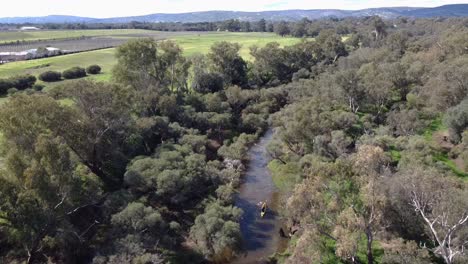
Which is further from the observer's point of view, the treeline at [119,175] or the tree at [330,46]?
the tree at [330,46]

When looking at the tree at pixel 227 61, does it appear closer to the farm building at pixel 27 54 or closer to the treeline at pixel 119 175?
the treeline at pixel 119 175

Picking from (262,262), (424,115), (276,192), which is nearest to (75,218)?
(262,262)

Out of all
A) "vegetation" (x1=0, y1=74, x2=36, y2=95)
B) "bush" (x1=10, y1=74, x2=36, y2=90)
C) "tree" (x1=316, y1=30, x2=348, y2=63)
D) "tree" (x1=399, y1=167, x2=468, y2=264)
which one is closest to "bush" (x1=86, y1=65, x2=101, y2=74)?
"vegetation" (x1=0, y1=74, x2=36, y2=95)

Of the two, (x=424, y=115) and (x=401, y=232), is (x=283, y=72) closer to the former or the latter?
(x=424, y=115)

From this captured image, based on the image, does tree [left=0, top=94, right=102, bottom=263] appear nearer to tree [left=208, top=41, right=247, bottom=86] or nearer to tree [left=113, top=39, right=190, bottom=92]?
tree [left=113, top=39, right=190, bottom=92]

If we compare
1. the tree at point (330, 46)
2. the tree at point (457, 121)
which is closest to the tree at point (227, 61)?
the tree at point (330, 46)

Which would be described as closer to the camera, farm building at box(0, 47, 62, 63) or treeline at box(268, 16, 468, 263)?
treeline at box(268, 16, 468, 263)
